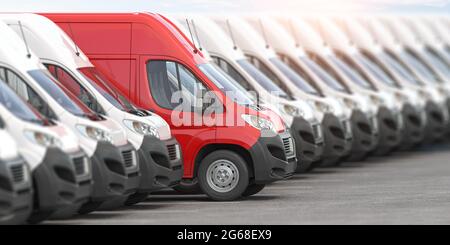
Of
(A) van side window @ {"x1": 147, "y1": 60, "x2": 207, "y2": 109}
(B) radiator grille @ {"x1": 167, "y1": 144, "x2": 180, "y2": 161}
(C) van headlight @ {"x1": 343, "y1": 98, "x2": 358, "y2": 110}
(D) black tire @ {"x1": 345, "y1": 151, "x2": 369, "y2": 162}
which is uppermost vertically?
(C) van headlight @ {"x1": 343, "y1": 98, "x2": 358, "y2": 110}

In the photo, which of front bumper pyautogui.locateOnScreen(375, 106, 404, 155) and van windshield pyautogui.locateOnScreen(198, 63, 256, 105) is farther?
front bumper pyautogui.locateOnScreen(375, 106, 404, 155)

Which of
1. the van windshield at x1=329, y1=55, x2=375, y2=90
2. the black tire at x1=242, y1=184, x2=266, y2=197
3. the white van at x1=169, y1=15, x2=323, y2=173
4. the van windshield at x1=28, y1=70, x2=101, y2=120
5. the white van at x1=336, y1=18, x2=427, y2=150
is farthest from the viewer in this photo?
the white van at x1=336, y1=18, x2=427, y2=150

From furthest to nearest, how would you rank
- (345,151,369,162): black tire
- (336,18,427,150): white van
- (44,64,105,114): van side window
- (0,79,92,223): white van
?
(336,18,427,150): white van, (345,151,369,162): black tire, (44,64,105,114): van side window, (0,79,92,223): white van

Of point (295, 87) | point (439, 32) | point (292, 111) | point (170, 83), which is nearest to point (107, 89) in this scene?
point (170, 83)

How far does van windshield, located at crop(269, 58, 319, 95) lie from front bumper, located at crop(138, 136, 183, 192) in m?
6.47

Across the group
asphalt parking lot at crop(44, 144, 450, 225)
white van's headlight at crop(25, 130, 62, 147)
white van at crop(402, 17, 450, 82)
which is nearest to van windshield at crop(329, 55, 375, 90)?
asphalt parking lot at crop(44, 144, 450, 225)

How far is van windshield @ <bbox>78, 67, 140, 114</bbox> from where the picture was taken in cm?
1831

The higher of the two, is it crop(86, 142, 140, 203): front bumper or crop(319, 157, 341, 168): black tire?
crop(319, 157, 341, 168): black tire

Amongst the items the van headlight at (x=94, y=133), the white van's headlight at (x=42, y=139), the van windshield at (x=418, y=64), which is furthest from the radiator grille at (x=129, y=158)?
the van windshield at (x=418, y=64)

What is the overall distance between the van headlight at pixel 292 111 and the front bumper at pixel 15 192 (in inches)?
344

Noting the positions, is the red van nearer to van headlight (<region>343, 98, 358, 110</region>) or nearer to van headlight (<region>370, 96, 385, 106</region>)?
van headlight (<region>343, 98, 358, 110</region>)

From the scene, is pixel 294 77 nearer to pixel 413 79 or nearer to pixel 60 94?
pixel 413 79

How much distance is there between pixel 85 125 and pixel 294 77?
8702 millimetres

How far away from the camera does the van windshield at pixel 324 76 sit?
87.1ft
